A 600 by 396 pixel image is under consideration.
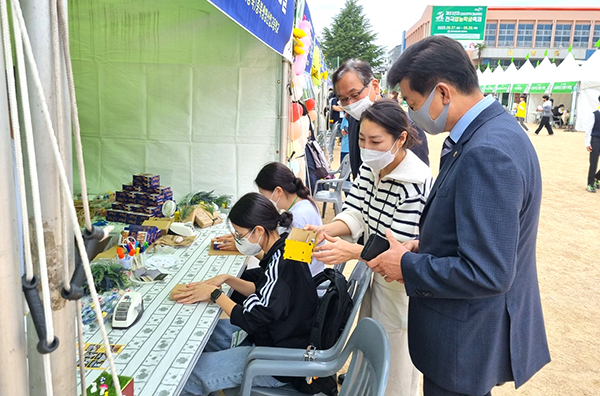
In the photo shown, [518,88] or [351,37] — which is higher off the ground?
[351,37]

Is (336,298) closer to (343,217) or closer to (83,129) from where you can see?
(343,217)

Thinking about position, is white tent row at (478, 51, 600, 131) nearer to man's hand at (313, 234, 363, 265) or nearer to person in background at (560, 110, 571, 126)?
person in background at (560, 110, 571, 126)

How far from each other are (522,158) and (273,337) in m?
1.14

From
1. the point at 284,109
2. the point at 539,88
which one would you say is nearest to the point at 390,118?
the point at 284,109

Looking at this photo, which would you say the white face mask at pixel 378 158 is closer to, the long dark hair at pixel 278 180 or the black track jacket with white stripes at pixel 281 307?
the black track jacket with white stripes at pixel 281 307

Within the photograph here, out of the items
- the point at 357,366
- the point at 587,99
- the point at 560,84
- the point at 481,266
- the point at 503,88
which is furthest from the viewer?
the point at 503,88

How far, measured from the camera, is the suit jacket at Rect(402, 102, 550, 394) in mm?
1063

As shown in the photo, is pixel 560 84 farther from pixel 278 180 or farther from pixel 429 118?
pixel 429 118

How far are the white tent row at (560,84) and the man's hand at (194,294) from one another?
1959 cm

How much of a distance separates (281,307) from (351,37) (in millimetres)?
36293

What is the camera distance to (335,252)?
1537mm

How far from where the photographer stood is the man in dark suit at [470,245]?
1.07 m

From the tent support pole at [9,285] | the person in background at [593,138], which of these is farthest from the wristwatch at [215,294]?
the person in background at [593,138]

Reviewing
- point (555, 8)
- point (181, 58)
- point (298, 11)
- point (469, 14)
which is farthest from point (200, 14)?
point (555, 8)
